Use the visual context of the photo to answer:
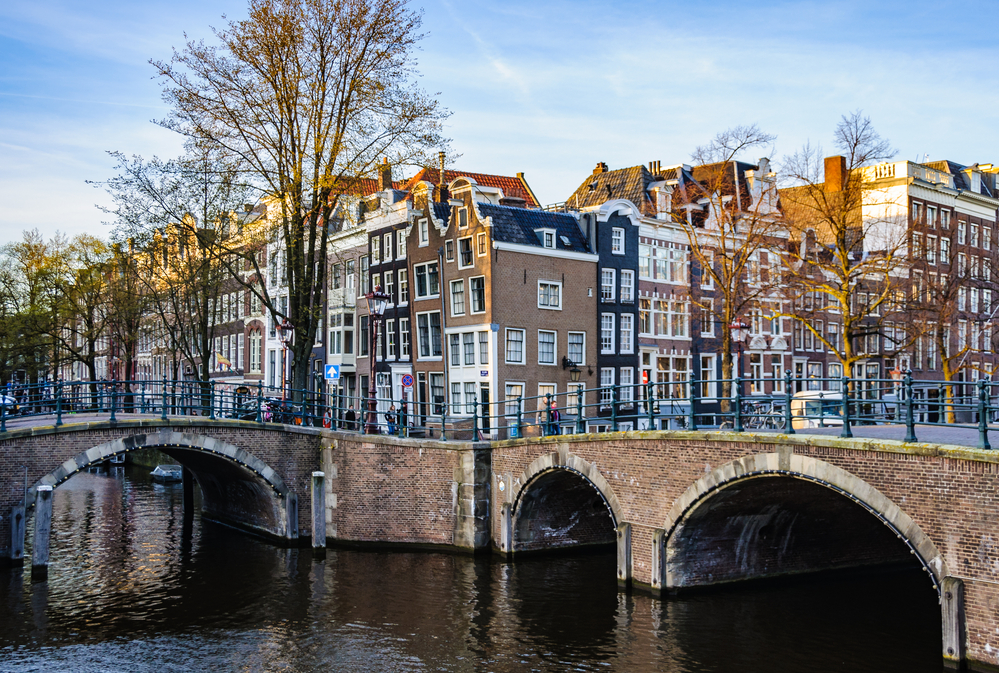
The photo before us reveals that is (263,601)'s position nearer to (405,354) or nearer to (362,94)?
(362,94)

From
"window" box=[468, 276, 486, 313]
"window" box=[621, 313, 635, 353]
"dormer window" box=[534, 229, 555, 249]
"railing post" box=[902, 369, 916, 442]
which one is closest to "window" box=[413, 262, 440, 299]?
"window" box=[468, 276, 486, 313]

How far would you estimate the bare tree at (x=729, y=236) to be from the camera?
102 feet

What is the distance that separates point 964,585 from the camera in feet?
41.9

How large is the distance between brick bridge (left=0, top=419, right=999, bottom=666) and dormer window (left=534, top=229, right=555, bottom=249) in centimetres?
1537

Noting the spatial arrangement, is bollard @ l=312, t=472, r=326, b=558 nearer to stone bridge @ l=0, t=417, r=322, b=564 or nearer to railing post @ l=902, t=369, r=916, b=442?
stone bridge @ l=0, t=417, r=322, b=564

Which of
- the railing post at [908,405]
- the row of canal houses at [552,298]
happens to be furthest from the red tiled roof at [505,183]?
the railing post at [908,405]

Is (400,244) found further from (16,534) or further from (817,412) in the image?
(16,534)

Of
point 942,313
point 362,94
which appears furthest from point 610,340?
point 362,94

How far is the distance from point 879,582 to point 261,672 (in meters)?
13.2

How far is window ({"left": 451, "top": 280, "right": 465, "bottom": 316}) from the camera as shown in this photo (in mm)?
37438

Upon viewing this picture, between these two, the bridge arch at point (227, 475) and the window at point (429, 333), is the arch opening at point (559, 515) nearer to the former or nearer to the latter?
the bridge arch at point (227, 475)

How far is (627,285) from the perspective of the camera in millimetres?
40312

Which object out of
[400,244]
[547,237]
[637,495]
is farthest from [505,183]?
[637,495]

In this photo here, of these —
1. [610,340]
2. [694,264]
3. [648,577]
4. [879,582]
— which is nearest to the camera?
[648,577]
